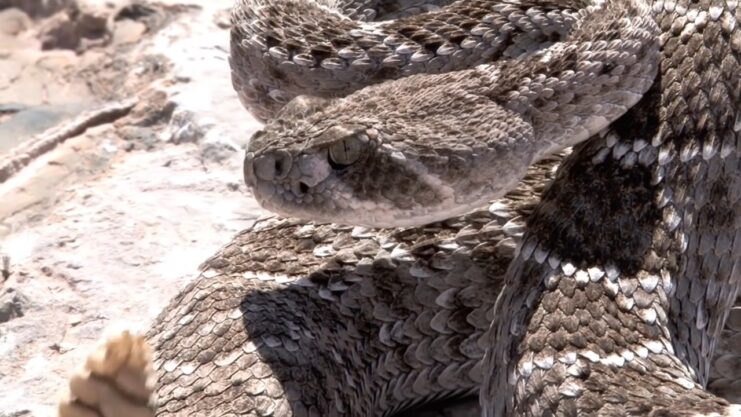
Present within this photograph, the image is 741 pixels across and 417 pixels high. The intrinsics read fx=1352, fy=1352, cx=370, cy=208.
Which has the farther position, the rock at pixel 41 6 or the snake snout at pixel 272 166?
the rock at pixel 41 6

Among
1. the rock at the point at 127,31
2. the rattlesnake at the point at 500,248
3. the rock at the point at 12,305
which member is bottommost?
the rock at the point at 12,305

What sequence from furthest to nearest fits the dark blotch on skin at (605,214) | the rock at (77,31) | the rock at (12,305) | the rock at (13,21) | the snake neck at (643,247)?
the rock at (13,21) → the rock at (77,31) → the rock at (12,305) → the dark blotch on skin at (605,214) → the snake neck at (643,247)

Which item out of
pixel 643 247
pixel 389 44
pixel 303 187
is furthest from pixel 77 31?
pixel 643 247

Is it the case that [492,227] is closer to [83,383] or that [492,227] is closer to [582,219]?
[582,219]

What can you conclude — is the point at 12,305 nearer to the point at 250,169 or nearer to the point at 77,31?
the point at 250,169

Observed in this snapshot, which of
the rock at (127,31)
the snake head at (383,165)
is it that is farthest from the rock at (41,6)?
the snake head at (383,165)

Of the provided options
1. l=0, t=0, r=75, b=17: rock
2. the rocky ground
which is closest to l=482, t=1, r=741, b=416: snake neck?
the rocky ground

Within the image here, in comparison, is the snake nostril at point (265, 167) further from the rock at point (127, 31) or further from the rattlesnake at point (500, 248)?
the rock at point (127, 31)
